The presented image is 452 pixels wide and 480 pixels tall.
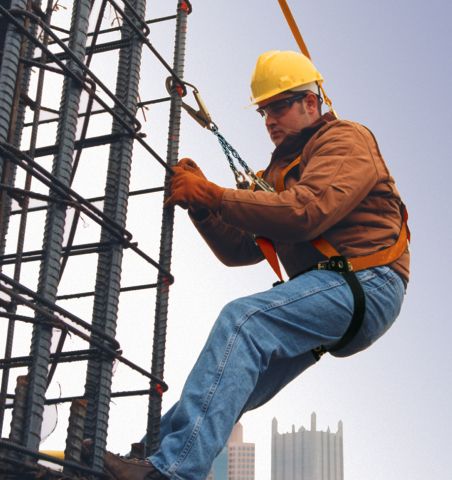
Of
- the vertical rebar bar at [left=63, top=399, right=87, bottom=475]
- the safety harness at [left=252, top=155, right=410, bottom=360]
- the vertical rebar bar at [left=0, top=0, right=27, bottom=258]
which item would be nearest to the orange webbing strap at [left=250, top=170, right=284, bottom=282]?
the safety harness at [left=252, top=155, right=410, bottom=360]

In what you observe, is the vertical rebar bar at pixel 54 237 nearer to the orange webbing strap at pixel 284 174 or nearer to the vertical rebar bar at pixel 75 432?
the vertical rebar bar at pixel 75 432

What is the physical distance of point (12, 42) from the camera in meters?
4.89

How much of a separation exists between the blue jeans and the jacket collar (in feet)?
3.95

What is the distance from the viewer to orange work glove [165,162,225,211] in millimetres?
6004

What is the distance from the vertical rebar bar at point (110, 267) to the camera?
5389mm

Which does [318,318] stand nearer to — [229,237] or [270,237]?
[270,237]

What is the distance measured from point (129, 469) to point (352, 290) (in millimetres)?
1804

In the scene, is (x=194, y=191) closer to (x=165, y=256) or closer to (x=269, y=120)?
(x=165, y=256)

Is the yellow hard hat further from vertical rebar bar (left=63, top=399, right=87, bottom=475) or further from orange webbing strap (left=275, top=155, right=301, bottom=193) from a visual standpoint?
vertical rebar bar (left=63, top=399, right=87, bottom=475)

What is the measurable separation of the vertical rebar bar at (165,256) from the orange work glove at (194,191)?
18cm

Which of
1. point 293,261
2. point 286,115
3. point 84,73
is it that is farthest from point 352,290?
point 84,73

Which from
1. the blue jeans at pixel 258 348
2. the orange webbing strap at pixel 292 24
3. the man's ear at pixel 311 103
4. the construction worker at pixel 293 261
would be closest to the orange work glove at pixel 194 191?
the construction worker at pixel 293 261

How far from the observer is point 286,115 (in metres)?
6.76

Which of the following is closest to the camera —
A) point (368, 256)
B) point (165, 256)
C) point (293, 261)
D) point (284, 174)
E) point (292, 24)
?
point (368, 256)
